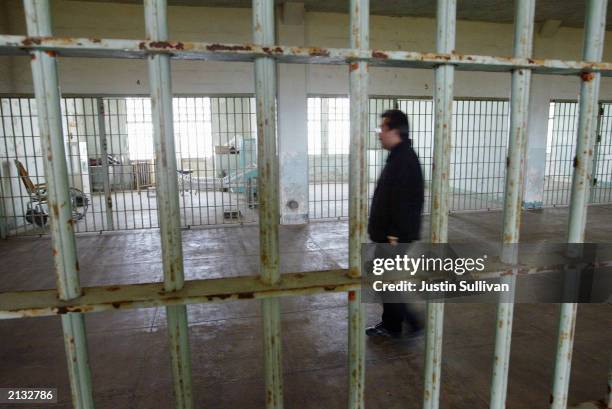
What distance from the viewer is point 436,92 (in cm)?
132

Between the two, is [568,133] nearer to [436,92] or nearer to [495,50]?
[495,50]

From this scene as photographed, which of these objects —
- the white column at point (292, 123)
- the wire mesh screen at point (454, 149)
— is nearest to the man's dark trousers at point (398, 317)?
A: the wire mesh screen at point (454, 149)

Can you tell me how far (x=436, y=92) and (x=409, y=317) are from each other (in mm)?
2211

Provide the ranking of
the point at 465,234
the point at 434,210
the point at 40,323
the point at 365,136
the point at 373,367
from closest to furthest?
the point at 365,136 < the point at 434,210 < the point at 373,367 < the point at 40,323 < the point at 465,234

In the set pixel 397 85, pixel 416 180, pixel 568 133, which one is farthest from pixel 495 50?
pixel 416 180

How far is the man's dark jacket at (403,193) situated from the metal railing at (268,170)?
1.23 meters

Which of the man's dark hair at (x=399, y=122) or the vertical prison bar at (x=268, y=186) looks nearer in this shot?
the vertical prison bar at (x=268, y=186)

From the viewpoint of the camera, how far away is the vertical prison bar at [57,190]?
1035mm

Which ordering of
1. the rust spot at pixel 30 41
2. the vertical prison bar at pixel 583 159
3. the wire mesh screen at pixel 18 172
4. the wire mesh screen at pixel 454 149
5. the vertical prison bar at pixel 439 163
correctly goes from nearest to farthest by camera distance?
→ the rust spot at pixel 30 41
the vertical prison bar at pixel 439 163
the vertical prison bar at pixel 583 159
the wire mesh screen at pixel 18 172
the wire mesh screen at pixel 454 149

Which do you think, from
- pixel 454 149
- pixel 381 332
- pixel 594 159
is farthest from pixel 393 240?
pixel 594 159

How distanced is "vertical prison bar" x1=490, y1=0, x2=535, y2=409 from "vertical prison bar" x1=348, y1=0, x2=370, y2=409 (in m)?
0.54

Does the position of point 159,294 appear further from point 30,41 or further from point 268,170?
point 30,41

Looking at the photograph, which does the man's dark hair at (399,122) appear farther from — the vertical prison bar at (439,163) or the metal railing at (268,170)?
the vertical prison bar at (439,163)

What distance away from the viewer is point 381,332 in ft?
10.2
